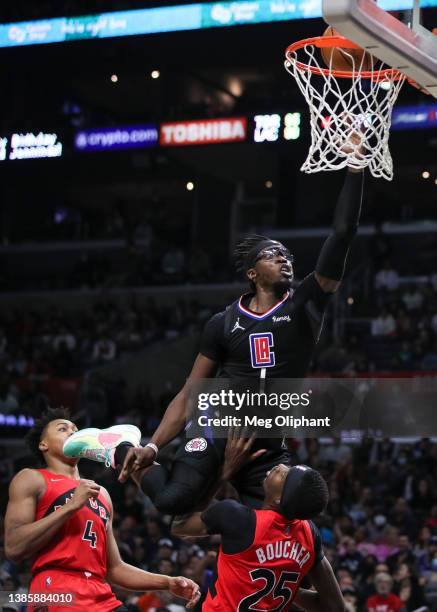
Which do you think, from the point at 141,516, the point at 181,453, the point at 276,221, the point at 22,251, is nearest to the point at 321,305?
the point at 181,453

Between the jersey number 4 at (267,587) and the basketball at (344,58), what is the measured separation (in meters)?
2.66

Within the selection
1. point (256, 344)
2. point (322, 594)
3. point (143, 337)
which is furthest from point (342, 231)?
point (143, 337)

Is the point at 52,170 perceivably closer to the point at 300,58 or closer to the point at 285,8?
the point at 285,8

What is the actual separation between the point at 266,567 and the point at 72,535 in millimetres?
1307

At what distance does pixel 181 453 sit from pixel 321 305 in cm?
100

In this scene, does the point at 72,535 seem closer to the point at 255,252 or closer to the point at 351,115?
the point at 255,252

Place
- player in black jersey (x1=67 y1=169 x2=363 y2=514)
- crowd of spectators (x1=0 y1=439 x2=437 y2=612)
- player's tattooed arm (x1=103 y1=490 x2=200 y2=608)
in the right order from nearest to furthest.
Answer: player in black jersey (x1=67 y1=169 x2=363 y2=514), player's tattooed arm (x1=103 y1=490 x2=200 y2=608), crowd of spectators (x1=0 y1=439 x2=437 y2=612)

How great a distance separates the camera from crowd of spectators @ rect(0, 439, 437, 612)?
1057cm

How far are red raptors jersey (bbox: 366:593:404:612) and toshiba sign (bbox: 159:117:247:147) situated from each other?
7.03 m

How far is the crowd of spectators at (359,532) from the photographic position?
10570 mm

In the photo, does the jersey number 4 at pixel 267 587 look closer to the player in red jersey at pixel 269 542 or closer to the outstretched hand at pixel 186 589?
the player in red jersey at pixel 269 542

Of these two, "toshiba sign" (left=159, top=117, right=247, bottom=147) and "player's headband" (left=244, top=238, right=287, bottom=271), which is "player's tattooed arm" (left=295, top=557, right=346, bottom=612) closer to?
"player's headband" (left=244, top=238, right=287, bottom=271)

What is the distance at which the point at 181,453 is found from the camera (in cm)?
557

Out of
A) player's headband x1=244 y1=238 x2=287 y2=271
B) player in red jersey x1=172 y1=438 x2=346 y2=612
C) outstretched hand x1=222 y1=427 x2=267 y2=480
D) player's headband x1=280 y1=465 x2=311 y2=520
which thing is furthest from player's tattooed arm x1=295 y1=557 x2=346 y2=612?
player's headband x1=244 y1=238 x2=287 y2=271
